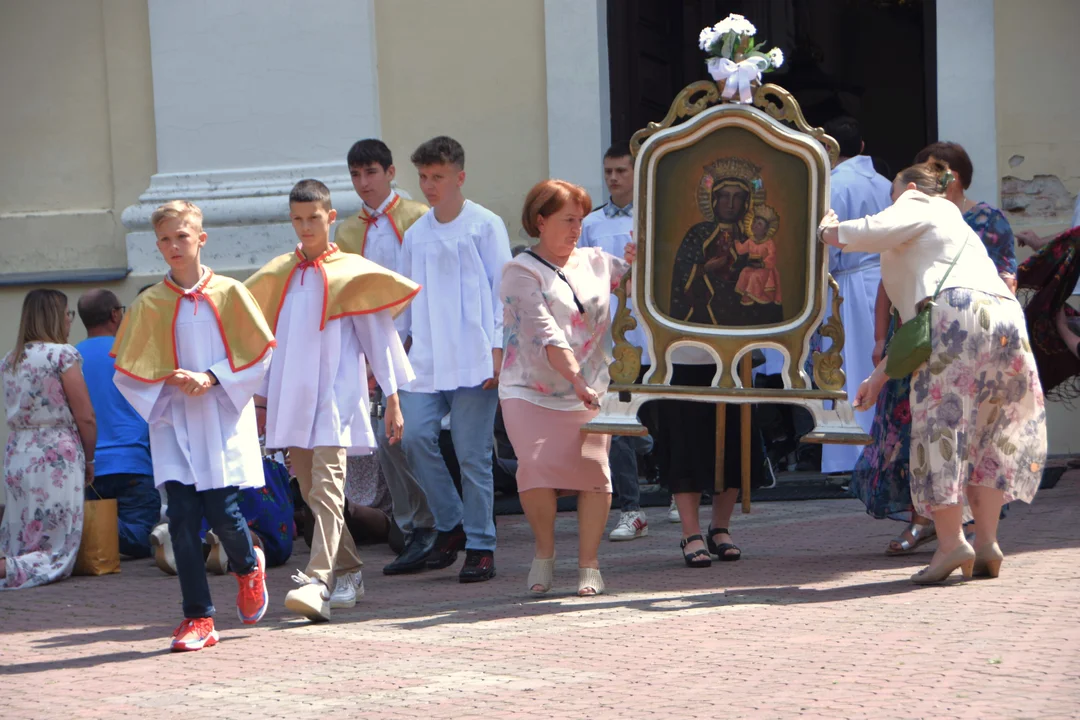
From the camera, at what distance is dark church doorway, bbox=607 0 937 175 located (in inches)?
453

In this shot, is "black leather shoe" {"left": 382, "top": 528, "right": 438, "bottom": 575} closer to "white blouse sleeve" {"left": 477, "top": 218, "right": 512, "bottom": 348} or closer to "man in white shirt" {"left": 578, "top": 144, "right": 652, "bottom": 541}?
"white blouse sleeve" {"left": 477, "top": 218, "right": 512, "bottom": 348}

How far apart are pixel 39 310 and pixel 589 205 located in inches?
127

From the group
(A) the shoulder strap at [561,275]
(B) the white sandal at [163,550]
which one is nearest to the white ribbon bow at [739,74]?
(A) the shoulder strap at [561,275]

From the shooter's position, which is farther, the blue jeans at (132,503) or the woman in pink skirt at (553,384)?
the blue jeans at (132,503)

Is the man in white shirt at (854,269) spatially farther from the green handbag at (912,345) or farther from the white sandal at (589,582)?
the white sandal at (589,582)

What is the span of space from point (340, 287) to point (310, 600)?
4.09 feet

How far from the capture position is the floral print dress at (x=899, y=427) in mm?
6902

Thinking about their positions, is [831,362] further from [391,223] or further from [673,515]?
[673,515]

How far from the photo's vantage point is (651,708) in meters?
4.41

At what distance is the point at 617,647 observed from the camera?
17.5ft

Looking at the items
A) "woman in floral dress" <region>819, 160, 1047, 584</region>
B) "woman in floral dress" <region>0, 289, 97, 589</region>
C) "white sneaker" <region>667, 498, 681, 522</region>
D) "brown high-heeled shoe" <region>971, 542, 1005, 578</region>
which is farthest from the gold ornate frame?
"woman in floral dress" <region>0, 289, 97, 589</region>

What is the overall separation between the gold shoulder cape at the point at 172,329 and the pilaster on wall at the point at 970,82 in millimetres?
5500

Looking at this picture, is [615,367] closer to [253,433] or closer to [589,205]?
[589,205]

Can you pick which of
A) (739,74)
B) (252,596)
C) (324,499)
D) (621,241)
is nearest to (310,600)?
(252,596)
